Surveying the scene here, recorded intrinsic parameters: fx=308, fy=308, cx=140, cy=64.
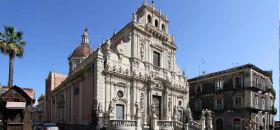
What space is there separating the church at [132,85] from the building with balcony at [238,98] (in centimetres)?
775

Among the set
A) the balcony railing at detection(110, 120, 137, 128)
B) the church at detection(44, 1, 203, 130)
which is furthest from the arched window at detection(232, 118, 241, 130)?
the balcony railing at detection(110, 120, 137, 128)

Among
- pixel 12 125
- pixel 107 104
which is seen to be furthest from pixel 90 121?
pixel 12 125

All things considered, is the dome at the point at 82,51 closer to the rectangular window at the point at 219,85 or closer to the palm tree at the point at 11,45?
the rectangular window at the point at 219,85

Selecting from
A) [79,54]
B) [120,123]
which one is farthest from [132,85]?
[79,54]

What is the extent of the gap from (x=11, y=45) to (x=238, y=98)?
31186 mm

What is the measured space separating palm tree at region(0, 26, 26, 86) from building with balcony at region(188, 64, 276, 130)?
94.3 feet

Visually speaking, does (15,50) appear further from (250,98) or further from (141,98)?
(250,98)

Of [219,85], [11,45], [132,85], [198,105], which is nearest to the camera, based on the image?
[11,45]

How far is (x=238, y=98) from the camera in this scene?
1718 inches

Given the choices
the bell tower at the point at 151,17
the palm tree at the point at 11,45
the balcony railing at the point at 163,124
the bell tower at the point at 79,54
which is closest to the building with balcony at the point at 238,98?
the bell tower at the point at 151,17

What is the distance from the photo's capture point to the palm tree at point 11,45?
83.8 feet

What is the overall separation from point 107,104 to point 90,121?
2310mm

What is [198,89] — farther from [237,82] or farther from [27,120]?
[27,120]

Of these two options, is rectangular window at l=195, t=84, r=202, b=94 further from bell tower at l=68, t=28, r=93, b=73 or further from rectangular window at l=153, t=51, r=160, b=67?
bell tower at l=68, t=28, r=93, b=73
